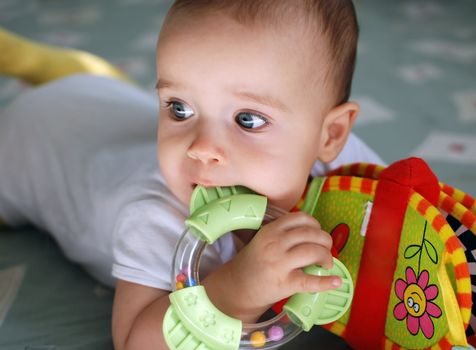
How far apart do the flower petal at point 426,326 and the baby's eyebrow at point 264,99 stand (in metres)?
0.25

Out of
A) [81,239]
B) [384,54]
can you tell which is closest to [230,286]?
[81,239]

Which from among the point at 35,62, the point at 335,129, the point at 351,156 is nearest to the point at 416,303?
the point at 335,129

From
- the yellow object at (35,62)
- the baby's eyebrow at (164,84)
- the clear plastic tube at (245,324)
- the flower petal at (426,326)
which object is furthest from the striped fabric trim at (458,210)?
the yellow object at (35,62)

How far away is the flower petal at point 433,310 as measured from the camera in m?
0.62

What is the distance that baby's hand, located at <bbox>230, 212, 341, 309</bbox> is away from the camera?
59cm

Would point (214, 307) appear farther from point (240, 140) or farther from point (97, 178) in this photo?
point (97, 178)

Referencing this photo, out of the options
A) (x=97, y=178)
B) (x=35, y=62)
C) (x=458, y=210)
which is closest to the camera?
(x=458, y=210)

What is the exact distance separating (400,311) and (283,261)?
0.52 ft

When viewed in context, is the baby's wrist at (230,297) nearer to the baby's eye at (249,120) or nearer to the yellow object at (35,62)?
the baby's eye at (249,120)

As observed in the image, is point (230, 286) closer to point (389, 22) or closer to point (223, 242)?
point (223, 242)

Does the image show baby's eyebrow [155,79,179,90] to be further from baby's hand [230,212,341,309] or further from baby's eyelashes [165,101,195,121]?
baby's hand [230,212,341,309]

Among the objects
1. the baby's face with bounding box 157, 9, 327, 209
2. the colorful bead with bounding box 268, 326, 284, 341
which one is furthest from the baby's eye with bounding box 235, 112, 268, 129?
the colorful bead with bounding box 268, 326, 284, 341

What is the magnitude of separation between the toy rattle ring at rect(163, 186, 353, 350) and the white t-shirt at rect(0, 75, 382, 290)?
0.10m

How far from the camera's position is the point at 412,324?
0.65m
